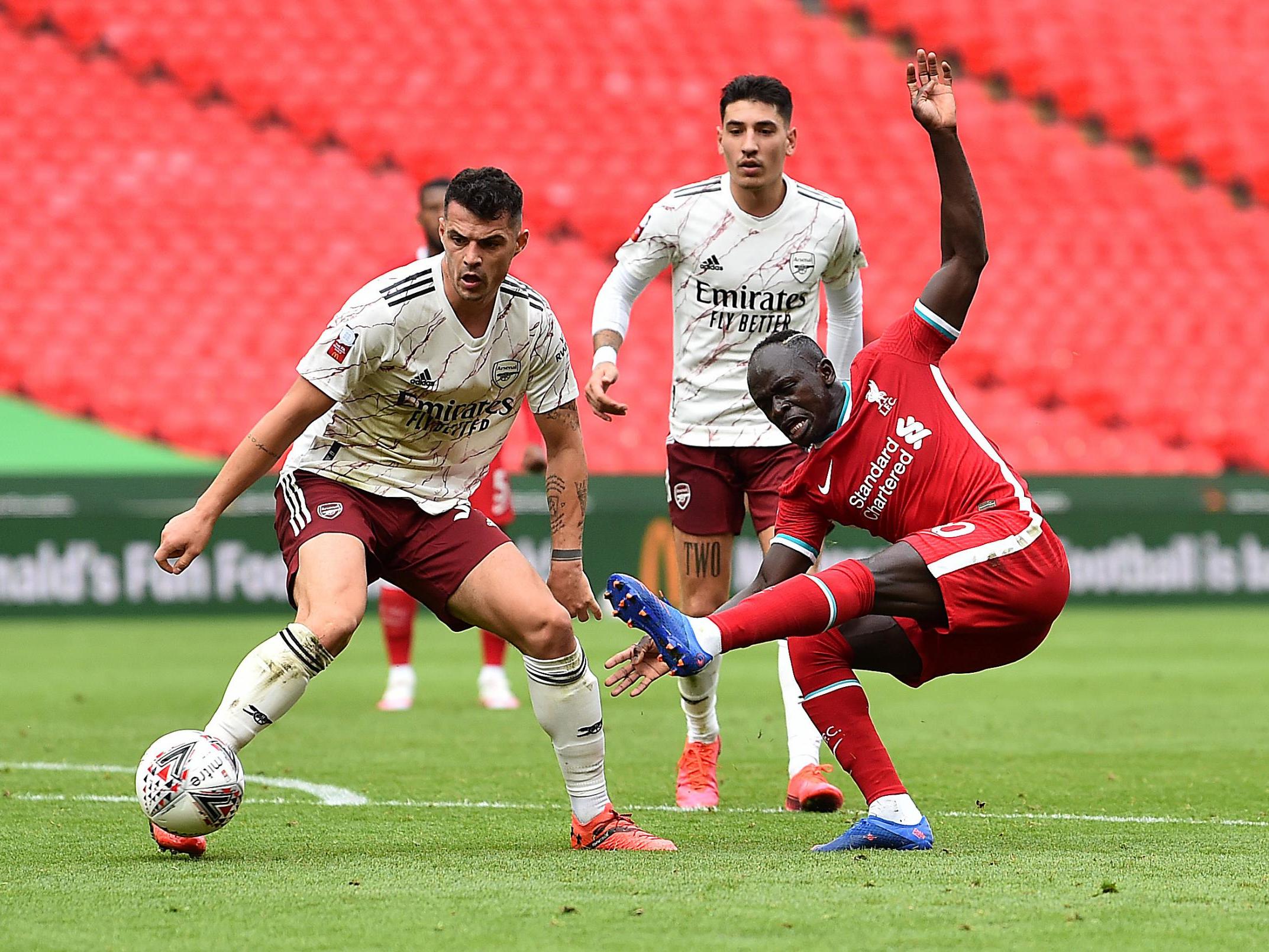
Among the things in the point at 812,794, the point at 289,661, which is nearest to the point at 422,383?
the point at 289,661

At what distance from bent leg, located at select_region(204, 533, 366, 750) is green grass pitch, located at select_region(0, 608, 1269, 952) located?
37 cm

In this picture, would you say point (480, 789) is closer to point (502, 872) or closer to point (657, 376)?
point (502, 872)

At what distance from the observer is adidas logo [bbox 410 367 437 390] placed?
5062 mm

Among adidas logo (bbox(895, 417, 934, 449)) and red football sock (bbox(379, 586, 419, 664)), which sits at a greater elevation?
adidas logo (bbox(895, 417, 934, 449))

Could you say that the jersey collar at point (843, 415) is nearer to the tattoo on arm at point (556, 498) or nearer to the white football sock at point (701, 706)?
the tattoo on arm at point (556, 498)

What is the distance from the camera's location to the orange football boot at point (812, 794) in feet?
19.3

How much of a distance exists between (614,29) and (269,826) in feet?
58.1

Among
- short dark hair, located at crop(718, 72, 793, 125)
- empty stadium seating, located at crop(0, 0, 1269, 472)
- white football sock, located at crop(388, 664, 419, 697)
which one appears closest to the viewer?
short dark hair, located at crop(718, 72, 793, 125)

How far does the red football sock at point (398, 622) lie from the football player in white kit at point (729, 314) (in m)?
3.04

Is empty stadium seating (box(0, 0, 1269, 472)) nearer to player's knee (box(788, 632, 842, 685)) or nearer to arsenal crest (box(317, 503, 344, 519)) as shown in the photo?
arsenal crest (box(317, 503, 344, 519))

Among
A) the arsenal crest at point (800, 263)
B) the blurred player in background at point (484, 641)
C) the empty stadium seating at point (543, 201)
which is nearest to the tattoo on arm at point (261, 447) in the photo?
the arsenal crest at point (800, 263)

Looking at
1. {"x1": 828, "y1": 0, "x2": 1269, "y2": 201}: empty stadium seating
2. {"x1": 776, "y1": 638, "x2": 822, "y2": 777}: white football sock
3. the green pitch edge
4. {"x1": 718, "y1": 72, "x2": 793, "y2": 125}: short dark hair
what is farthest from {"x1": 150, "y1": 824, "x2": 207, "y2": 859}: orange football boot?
{"x1": 828, "y1": 0, "x2": 1269, "y2": 201}: empty stadium seating

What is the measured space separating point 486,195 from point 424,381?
597 millimetres

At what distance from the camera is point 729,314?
6.43 metres
